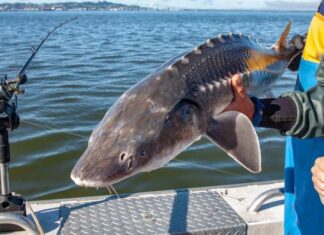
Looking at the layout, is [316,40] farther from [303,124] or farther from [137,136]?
[137,136]

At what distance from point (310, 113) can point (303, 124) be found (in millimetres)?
59

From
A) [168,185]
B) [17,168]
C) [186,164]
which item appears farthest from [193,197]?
[17,168]

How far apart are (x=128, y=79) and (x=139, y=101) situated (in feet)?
35.1

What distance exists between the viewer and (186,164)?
6.94 m

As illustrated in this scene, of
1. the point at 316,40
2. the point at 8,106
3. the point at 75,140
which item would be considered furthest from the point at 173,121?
the point at 75,140

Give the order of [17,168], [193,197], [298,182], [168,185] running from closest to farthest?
[298,182] → [193,197] → [168,185] → [17,168]

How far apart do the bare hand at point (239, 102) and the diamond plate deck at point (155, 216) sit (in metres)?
1.09

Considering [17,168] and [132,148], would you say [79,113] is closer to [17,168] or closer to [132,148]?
[17,168]

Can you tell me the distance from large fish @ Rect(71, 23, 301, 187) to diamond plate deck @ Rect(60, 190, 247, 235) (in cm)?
110

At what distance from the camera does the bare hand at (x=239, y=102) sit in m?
2.37

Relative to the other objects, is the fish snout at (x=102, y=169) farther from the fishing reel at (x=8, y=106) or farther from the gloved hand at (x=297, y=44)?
the gloved hand at (x=297, y=44)

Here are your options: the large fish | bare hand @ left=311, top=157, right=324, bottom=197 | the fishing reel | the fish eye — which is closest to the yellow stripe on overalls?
the large fish

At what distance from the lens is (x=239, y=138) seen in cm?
225

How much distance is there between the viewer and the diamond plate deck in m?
3.20
